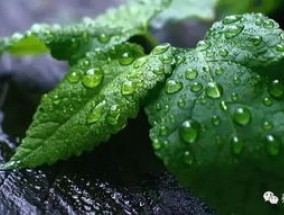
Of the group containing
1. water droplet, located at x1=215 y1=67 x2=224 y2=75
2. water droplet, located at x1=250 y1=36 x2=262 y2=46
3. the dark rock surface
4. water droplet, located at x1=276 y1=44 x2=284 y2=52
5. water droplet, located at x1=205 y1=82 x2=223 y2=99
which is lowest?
the dark rock surface

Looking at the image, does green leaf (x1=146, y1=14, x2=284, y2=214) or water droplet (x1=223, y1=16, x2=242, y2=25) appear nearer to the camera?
green leaf (x1=146, y1=14, x2=284, y2=214)

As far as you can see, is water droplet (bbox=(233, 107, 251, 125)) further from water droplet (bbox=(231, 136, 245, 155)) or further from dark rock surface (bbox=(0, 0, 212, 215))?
dark rock surface (bbox=(0, 0, 212, 215))

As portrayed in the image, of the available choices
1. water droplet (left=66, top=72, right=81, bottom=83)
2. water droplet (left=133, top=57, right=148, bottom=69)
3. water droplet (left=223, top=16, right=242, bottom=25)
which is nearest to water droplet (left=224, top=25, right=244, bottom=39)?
water droplet (left=223, top=16, right=242, bottom=25)

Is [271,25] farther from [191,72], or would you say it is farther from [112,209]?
[112,209]

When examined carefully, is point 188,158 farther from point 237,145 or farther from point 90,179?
point 90,179

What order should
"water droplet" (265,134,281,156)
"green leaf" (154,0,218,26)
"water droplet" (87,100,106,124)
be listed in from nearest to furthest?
"water droplet" (265,134,281,156) < "water droplet" (87,100,106,124) < "green leaf" (154,0,218,26)

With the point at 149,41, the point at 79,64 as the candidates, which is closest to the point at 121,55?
the point at 79,64
